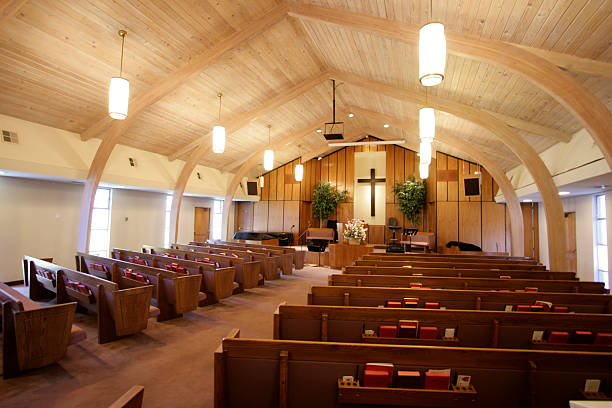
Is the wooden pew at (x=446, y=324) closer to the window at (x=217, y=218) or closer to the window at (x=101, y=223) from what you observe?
the window at (x=101, y=223)

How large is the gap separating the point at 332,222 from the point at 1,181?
10066mm

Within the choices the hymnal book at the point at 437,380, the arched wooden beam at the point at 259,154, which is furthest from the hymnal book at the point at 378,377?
the arched wooden beam at the point at 259,154

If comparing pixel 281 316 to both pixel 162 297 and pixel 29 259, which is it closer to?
pixel 162 297

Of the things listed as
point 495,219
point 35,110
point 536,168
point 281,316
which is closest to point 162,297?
point 281,316

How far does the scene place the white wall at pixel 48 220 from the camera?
6277 millimetres

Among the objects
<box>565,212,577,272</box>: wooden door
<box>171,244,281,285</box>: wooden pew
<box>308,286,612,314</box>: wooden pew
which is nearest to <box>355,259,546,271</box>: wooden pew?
<box>308,286,612,314</box>: wooden pew

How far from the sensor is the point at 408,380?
146 centimetres

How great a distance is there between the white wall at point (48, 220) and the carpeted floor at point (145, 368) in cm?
383

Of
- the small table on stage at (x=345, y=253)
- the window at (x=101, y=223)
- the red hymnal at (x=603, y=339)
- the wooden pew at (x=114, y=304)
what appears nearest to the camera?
the red hymnal at (x=603, y=339)

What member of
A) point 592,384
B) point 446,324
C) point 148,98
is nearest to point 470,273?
point 446,324

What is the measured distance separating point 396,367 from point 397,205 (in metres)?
11.2

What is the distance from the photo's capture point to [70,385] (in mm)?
2471

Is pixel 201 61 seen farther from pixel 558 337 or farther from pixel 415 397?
pixel 558 337

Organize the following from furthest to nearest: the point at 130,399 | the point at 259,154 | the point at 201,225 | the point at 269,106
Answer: the point at 201,225 < the point at 259,154 < the point at 269,106 < the point at 130,399
